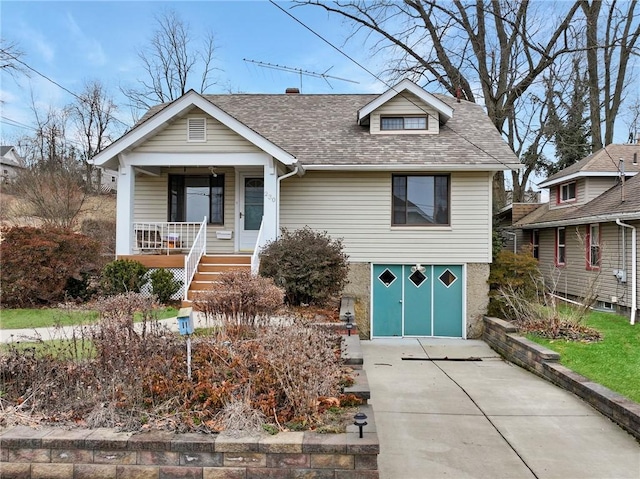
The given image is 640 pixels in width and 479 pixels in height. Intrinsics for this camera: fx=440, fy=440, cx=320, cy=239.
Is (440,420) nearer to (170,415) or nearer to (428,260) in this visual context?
(170,415)

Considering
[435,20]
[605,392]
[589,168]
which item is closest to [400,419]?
[605,392]

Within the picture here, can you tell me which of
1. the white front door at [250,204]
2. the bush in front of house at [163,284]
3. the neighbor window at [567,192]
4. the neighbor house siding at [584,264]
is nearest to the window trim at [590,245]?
the neighbor house siding at [584,264]

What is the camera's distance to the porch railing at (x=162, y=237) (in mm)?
11164

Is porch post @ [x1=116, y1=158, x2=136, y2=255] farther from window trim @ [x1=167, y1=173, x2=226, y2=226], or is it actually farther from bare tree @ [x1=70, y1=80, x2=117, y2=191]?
bare tree @ [x1=70, y1=80, x2=117, y2=191]

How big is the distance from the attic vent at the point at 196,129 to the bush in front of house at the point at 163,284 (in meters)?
3.29

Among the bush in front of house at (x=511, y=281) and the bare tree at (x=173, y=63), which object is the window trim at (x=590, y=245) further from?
the bare tree at (x=173, y=63)

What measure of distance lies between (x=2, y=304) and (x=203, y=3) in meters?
8.63

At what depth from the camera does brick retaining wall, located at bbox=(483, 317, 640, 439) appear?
5.22 meters

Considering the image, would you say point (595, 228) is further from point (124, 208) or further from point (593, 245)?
point (124, 208)

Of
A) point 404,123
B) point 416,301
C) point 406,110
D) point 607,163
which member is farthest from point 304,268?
point 607,163

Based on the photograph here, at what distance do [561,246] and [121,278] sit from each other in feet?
51.8

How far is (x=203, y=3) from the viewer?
11.0 metres

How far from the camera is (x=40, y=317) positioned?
881 centimetres

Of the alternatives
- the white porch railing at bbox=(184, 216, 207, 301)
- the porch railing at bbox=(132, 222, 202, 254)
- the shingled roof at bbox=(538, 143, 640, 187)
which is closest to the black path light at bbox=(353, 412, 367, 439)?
the white porch railing at bbox=(184, 216, 207, 301)
